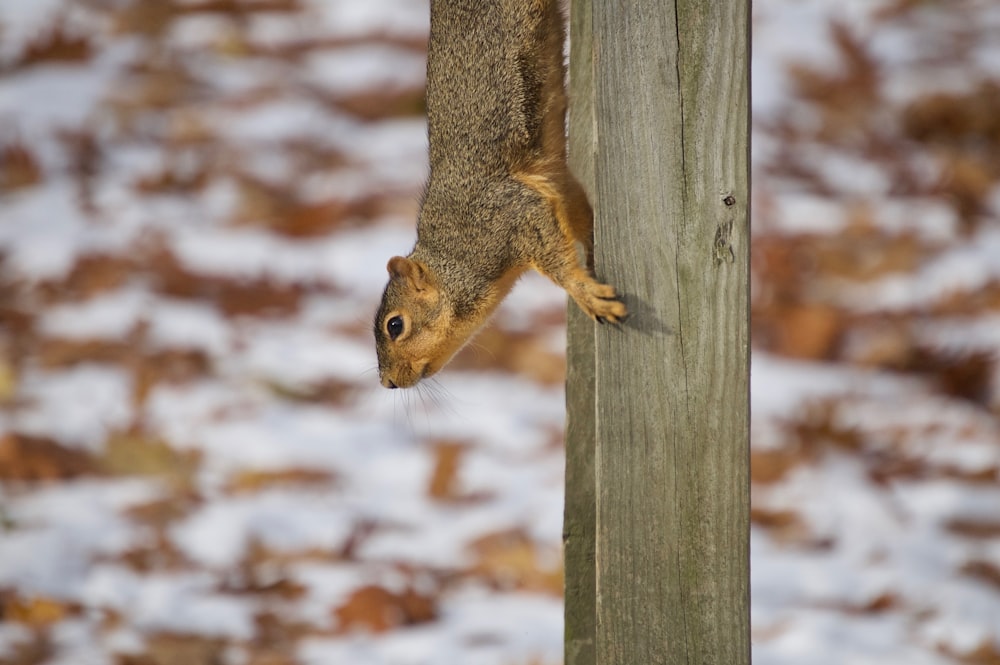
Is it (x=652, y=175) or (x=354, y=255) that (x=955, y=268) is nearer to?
(x=354, y=255)

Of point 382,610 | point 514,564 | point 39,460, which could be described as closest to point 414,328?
point 382,610

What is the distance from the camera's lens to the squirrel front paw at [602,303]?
1887 millimetres

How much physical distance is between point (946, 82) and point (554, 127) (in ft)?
12.3

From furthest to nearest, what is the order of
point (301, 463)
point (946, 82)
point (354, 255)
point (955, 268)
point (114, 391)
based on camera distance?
1. point (946, 82)
2. point (354, 255)
3. point (955, 268)
4. point (114, 391)
5. point (301, 463)

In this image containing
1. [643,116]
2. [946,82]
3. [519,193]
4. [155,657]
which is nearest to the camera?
[643,116]

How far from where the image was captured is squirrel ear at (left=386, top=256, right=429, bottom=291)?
2.23 meters

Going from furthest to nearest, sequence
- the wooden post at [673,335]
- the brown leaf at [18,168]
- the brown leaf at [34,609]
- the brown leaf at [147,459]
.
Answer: the brown leaf at [18,168], the brown leaf at [147,459], the brown leaf at [34,609], the wooden post at [673,335]

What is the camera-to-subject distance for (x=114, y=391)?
4211 millimetres

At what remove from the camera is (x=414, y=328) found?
90.1 inches

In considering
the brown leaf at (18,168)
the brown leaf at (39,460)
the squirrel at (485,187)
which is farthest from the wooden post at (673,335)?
the brown leaf at (18,168)

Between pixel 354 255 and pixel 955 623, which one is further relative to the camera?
pixel 354 255

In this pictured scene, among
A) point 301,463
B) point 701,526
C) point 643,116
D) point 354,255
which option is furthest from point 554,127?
point 354,255

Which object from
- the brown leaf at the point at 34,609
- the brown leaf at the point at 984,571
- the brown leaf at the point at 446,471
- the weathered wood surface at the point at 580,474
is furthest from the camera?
the brown leaf at the point at 446,471

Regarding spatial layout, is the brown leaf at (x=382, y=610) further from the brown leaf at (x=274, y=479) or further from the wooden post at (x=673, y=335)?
the wooden post at (x=673, y=335)
